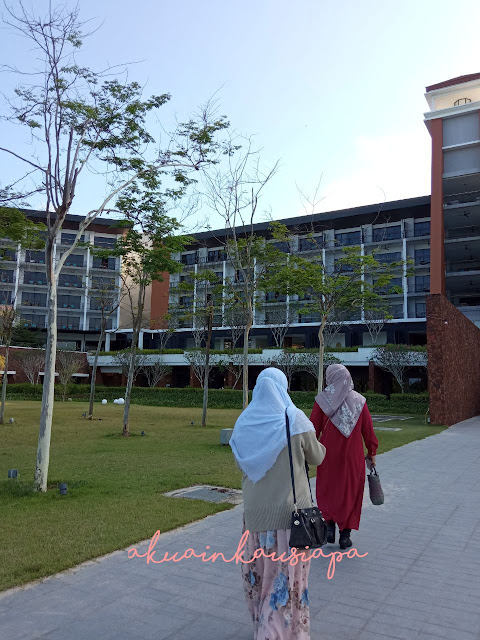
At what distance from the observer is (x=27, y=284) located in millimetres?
57062

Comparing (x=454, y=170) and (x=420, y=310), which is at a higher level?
(x=454, y=170)

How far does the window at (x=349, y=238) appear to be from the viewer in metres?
45.6

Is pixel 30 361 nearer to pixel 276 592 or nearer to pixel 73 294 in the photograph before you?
pixel 73 294

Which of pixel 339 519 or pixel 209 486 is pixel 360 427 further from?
pixel 209 486

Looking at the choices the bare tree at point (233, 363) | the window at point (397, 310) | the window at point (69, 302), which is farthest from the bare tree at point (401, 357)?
the window at point (69, 302)

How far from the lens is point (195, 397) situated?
32500mm

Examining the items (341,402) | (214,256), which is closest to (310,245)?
(214,256)

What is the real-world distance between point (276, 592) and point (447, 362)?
58.1 feet

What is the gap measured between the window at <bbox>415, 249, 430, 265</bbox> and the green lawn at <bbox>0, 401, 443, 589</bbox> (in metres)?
32.5

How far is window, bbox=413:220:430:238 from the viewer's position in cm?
4322

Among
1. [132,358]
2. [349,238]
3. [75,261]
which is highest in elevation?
[349,238]

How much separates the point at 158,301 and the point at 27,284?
56.8 ft

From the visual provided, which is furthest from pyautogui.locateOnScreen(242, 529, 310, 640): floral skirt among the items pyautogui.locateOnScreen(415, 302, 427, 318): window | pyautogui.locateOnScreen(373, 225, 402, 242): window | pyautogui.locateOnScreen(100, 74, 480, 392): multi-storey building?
pyautogui.locateOnScreen(373, 225, 402, 242): window

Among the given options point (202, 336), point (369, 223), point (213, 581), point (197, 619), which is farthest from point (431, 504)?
point (369, 223)
